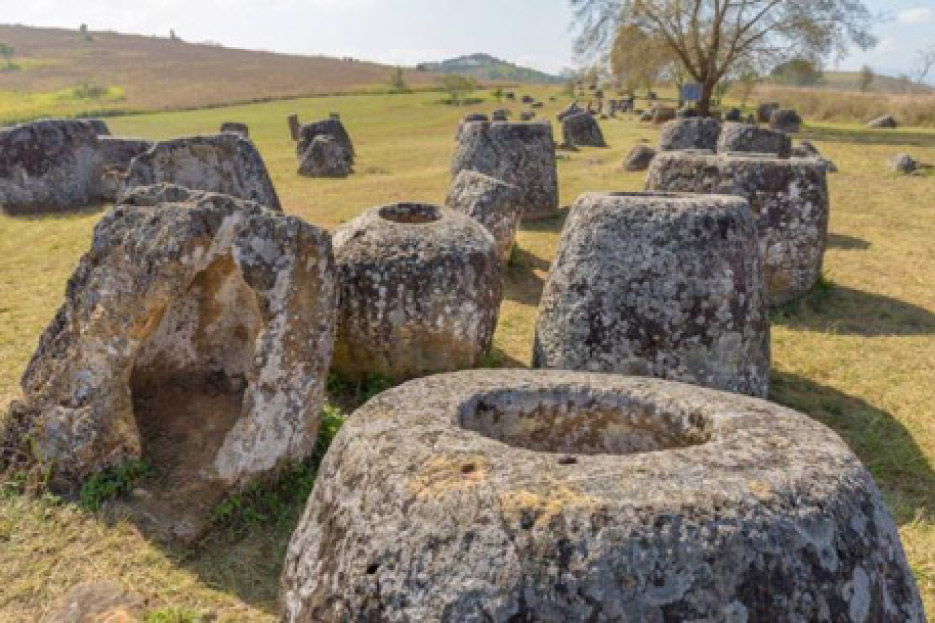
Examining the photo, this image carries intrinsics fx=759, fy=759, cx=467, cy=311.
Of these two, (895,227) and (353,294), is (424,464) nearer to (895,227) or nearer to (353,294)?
(353,294)

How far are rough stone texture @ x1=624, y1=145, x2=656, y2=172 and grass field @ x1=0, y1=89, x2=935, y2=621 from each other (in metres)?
0.52

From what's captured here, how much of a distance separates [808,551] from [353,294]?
15.9 ft

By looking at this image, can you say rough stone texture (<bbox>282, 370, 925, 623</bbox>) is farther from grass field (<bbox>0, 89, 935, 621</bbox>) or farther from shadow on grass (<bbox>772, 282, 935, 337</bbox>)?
shadow on grass (<bbox>772, 282, 935, 337</bbox>)

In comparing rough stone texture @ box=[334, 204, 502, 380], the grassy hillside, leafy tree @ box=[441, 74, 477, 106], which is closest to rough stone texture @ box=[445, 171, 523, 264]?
rough stone texture @ box=[334, 204, 502, 380]

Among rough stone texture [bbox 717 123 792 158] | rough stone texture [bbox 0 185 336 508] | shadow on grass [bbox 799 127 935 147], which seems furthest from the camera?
shadow on grass [bbox 799 127 935 147]

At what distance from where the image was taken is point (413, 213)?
25.4 ft

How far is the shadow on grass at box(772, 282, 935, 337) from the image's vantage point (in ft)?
28.0

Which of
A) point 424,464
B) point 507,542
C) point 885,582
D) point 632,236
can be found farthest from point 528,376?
point 632,236

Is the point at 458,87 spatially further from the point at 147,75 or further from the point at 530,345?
the point at 530,345

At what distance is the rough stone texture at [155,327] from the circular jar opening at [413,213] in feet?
8.13

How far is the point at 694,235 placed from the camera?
16.8 ft

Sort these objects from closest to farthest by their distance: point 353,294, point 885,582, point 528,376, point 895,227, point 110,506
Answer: point 885,582
point 528,376
point 110,506
point 353,294
point 895,227

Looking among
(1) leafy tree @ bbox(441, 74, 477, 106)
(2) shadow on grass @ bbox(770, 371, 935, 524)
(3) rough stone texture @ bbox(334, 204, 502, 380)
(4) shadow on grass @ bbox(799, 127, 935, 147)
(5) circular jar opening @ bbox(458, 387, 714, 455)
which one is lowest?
(2) shadow on grass @ bbox(770, 371, 935, 524)

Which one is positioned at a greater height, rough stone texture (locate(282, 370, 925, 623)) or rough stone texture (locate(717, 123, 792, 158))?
rough stone texture (locate(717, 123, 792, 158))
